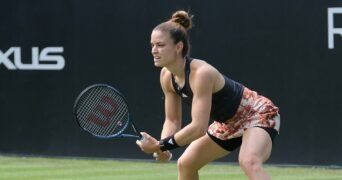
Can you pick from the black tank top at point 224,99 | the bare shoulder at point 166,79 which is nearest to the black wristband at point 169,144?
the black tank top at point 224,99

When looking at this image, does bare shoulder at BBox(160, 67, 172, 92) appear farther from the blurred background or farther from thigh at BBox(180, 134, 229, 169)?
the blurred background

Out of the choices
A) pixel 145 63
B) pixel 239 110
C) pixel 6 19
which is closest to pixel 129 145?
pixel 145 63

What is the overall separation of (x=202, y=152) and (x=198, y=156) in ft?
0.14

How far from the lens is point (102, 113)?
7609mm

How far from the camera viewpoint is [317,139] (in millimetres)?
12141

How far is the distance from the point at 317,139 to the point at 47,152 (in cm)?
361

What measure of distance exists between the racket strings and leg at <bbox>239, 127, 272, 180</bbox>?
862mm

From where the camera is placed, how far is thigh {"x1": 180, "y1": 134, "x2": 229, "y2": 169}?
7.14m

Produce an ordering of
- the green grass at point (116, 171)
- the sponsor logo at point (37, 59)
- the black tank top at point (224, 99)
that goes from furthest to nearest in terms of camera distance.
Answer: the sponsor logo at point (37, 59), the green grass at point (116, 171), the black tank top at point (224, 99)

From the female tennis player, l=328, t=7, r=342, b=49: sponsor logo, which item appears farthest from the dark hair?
l=328, t=7, r=342, b=49: sponsor logo

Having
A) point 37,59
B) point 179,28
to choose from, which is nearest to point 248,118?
point 179,28

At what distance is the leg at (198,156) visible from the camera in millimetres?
7141

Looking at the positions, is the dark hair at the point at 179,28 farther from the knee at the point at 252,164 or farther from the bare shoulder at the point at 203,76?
the knee at the point at 252,164

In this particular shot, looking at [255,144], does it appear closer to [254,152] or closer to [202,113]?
[254,152]
